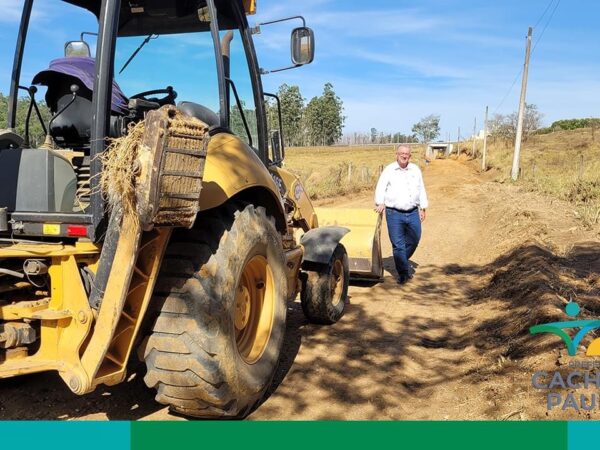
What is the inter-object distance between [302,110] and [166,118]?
249 ft

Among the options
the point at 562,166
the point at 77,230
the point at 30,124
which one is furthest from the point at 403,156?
the point at 562,166

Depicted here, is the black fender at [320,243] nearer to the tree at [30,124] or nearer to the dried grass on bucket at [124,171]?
the tree at [30,124]

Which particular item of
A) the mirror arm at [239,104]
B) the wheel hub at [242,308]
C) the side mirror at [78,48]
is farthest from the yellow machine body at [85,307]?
the side mirror at [78,48]

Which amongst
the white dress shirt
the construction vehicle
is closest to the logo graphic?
the construction vehicle

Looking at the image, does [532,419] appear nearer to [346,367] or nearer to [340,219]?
[346,367]

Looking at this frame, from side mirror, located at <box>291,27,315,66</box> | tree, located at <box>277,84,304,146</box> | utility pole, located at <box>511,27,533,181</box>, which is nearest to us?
side mirror, located at <box>291,27,315,66</box>

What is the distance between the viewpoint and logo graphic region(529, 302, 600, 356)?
3.84m

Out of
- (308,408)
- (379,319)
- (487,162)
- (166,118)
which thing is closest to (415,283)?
(379,319)

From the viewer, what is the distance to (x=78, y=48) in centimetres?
386

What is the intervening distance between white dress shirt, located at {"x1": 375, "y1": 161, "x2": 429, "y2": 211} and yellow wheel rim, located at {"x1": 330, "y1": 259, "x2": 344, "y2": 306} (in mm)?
1901

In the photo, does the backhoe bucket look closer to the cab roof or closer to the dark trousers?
the dark trousers

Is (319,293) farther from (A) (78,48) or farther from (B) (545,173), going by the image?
(B) (545,173)

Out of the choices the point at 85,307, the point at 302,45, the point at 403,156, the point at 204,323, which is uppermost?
the point at 302,45

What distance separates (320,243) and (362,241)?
1.79 metres
